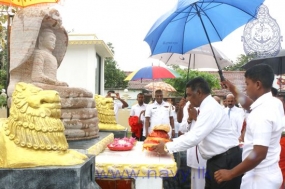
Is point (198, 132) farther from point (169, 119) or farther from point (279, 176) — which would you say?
point (169, 119)

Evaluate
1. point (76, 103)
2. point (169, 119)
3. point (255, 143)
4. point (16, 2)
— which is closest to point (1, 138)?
point (76, 103)

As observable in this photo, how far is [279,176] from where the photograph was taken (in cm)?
233

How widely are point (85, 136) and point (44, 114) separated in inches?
57.5

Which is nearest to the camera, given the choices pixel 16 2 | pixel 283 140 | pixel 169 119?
pixel 283 140

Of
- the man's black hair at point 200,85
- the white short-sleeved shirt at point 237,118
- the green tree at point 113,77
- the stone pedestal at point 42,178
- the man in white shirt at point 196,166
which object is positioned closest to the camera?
the stone pedestal at point 42,178

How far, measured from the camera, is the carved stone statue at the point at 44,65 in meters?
3.60

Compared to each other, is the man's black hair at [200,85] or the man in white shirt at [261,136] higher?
the man's black hair at [200,85]

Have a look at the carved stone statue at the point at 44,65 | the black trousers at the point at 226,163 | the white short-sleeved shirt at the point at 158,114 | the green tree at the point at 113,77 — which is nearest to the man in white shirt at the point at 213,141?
the black trousers at the point at 226,163

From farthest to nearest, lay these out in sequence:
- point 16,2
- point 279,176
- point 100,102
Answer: point 100,102 → point 16,2 → point 279,176

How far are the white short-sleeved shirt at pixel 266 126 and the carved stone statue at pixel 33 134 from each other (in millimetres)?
1214

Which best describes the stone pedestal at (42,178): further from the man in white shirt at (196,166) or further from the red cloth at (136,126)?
the red cloth at (136,126)

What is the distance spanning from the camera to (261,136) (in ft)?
6.95

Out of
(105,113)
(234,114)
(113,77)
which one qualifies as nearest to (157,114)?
(234,114)
